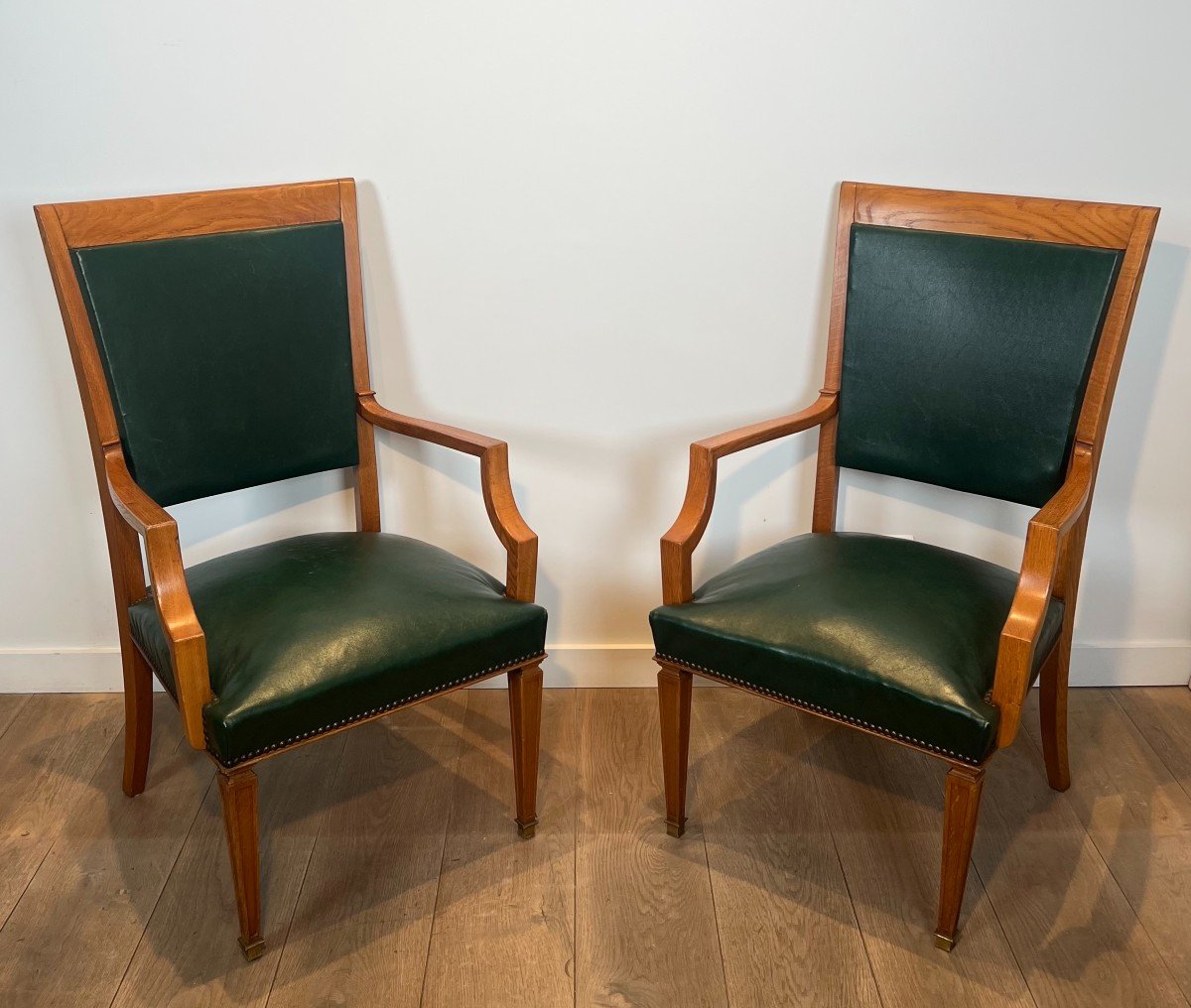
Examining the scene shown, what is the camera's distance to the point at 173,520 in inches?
63.6

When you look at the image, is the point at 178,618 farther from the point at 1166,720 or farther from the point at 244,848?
the point at 1166,720

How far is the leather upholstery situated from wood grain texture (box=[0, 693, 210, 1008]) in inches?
15.3

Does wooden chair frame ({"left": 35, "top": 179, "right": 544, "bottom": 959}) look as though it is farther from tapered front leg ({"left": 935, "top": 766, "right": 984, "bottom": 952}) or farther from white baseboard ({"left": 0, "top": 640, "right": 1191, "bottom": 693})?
tapered front leg ({"left": 935, "top": 766, "right": 984, "bottom": 952})

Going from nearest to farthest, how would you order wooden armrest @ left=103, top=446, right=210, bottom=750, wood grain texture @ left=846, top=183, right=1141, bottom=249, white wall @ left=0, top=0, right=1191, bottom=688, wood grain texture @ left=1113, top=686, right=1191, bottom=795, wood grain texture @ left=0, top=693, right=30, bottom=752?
wooden armrest @ left=103, top=446, right=210, bottom=750 < wood grain texture @ left=846, top=183, right=1141, bottom=249 < white wall @ left=0, top=0, right=1191, bottom=688 < wood grain texture @ left=1113, top=686, right=1191, bottom=795 < wood grain texture @ left=0, top=693, right=30, bottom=752

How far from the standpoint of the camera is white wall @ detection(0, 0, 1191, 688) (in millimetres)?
1950

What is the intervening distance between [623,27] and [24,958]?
1.78 meters

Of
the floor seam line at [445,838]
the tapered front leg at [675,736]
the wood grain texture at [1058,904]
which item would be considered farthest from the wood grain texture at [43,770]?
the wood grain texture at [1058,904]

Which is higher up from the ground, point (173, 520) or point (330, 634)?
point (173, 520)

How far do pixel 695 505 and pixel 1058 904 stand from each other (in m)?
0.87

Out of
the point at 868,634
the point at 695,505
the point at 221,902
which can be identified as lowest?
the point at 221,902

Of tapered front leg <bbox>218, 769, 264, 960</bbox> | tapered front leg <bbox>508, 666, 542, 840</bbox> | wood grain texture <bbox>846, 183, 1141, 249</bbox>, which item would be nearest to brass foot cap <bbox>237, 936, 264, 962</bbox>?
tapered front leg <bbox>218, 769, 264, 960</bbox>

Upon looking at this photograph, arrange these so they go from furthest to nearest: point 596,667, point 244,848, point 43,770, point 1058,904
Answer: point 596,667 → point 43,770 → point 1058,904 → point 244,848

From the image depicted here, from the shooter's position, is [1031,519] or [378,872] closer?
[1031,519]

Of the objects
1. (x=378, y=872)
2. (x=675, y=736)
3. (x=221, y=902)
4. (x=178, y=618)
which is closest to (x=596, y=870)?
(x=675, y=736)
